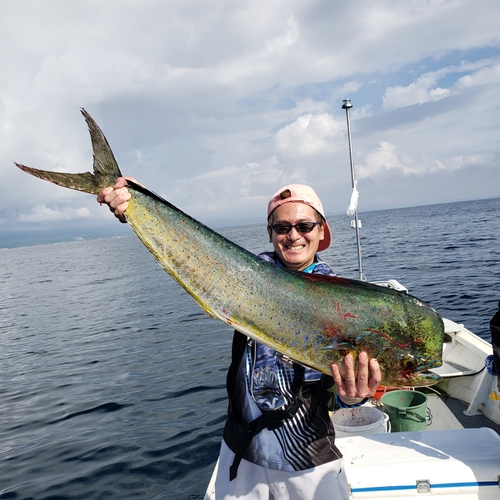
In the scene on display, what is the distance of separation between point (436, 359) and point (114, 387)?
36.1 feet

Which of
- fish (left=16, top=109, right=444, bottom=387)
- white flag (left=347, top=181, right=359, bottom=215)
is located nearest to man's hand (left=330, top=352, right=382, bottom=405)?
fish (left=16, top=109, right=444, bottom=387)

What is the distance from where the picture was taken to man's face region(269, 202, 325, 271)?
3135mm

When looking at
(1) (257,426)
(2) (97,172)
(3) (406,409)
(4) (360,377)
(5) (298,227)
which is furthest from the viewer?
(3) (406,409)

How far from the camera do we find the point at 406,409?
584 cm

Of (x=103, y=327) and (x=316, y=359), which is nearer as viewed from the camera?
(x=316, y=359)

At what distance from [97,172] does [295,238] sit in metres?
1.46

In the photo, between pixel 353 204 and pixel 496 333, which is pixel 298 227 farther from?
pixel 353 204

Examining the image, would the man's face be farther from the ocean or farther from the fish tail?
the ocean

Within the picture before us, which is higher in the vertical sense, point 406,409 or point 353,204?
point 353,204

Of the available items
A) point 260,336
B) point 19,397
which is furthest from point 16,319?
point 260,336

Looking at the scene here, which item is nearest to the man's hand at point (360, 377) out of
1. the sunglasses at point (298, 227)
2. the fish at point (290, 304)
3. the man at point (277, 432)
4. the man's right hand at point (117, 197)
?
the fish at point (290, 304)

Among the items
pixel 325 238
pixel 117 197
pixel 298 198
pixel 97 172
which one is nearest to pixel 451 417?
pixel 325 238

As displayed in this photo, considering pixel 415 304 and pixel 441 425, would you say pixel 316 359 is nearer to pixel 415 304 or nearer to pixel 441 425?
pixel 415 304

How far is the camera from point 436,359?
8.57 feet
